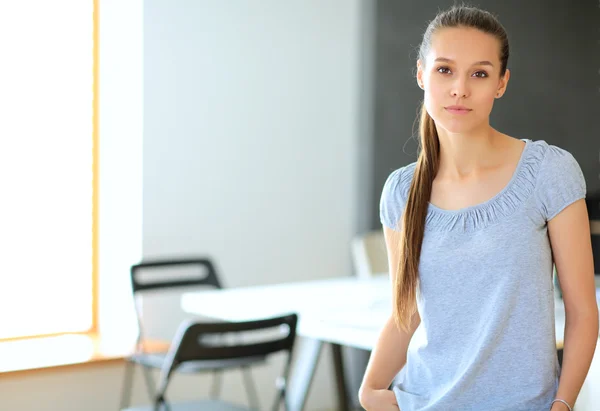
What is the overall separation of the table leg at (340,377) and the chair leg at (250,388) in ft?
3.13

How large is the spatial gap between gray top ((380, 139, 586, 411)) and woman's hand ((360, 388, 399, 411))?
0.09 meters

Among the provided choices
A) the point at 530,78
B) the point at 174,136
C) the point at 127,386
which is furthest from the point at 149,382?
the point at 530,78

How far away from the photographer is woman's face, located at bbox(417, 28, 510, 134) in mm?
1221

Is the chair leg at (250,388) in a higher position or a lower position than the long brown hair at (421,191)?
lower

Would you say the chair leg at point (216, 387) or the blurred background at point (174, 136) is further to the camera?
the chair leg at point (216, 387)

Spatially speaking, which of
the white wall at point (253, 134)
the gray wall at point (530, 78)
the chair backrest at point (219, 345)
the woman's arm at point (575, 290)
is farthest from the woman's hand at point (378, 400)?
the white wall at point (253, 134)

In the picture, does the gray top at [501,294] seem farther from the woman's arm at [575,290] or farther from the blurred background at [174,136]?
the blurred background at [174,136]

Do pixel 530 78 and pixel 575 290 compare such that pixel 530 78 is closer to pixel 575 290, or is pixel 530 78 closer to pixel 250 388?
pixel 250 388

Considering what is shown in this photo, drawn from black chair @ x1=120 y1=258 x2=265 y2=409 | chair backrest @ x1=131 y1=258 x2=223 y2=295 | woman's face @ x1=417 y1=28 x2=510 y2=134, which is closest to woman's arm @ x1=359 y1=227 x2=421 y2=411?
woman's face @ x1=417 y1=28 x2=510 y2=134

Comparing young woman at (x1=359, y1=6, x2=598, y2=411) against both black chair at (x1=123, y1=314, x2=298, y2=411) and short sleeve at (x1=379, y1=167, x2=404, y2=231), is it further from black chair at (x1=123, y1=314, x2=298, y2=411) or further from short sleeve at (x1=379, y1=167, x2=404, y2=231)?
black chair at (x1=123, y1=314, x2=298, y2=411)

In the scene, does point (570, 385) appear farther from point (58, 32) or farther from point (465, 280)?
point (58, 32)

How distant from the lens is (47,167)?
3.94 meters

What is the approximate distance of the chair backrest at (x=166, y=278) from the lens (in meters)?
3.56

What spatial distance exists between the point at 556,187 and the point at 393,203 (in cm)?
27
